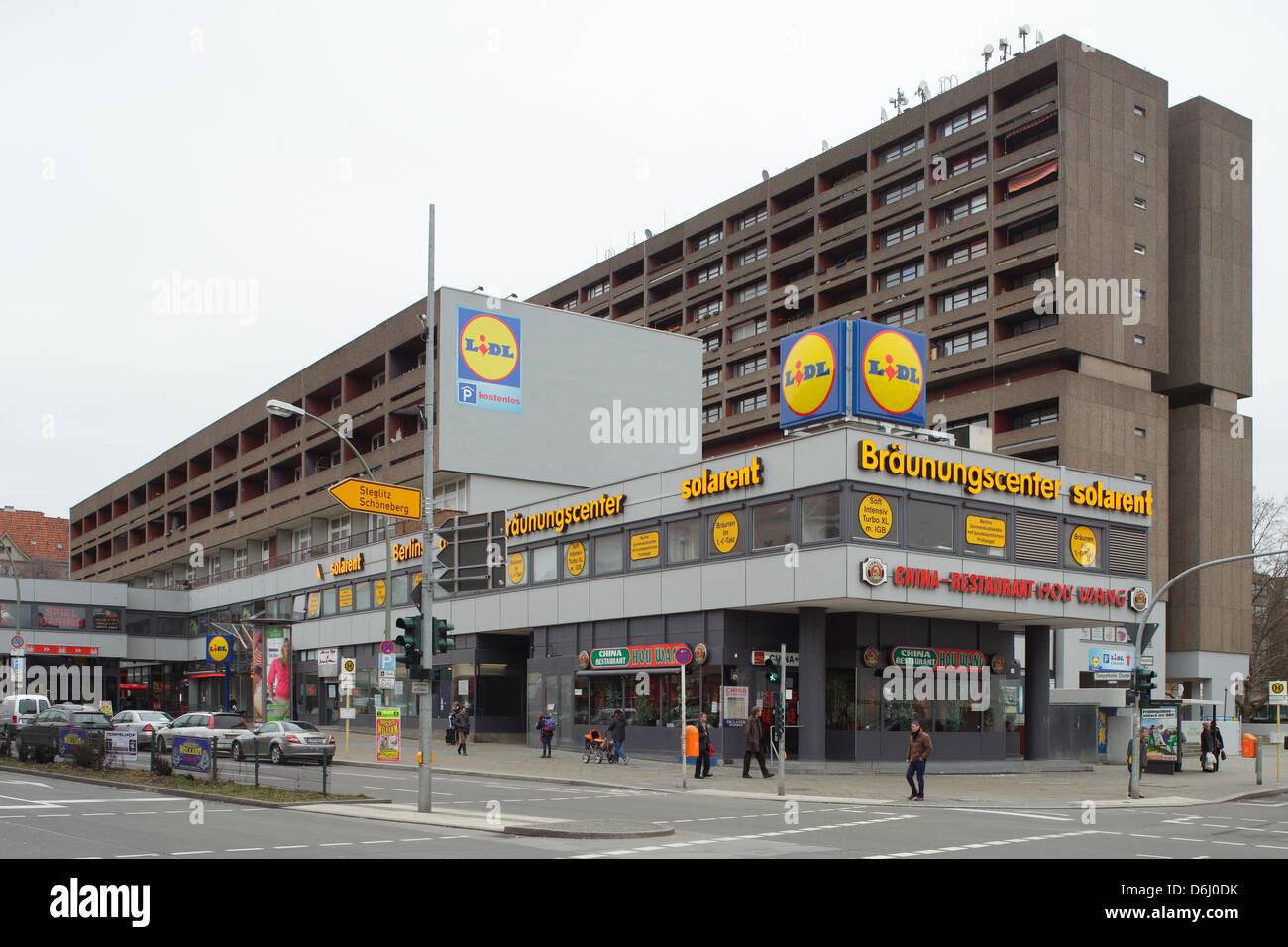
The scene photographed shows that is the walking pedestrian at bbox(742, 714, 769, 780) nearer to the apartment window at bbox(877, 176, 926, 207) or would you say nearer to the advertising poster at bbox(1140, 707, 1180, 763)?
the advertising poster at bbox(1140, 707, 1180, 763)

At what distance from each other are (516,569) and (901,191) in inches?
1642

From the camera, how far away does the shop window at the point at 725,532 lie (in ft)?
127

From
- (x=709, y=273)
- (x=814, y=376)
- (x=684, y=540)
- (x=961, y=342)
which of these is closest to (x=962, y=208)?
(x=961, y=342)

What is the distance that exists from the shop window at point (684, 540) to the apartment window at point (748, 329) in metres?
46.8

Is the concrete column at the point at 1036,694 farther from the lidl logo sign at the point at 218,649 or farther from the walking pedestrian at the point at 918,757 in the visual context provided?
the lidl logo sign at the point at 218,649

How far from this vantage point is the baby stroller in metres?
39.2

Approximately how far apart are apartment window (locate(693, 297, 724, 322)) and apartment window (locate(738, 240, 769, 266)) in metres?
3.44

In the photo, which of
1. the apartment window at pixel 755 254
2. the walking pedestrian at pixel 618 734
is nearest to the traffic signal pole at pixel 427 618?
the walking pedestrian at pixel 618 734

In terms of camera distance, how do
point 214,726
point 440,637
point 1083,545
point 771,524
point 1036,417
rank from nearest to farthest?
point 440,637, point 771,524, point 214,726, point 1083,545, point 1036,417

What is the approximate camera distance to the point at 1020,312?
69.1m

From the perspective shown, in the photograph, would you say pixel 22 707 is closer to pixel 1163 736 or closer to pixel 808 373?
pixel 808 373
